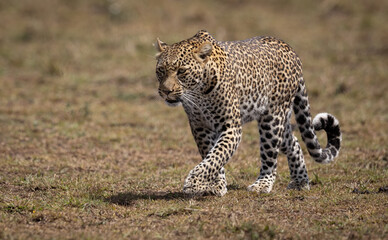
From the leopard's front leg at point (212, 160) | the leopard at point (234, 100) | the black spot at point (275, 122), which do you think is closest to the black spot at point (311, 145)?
the leopard at point (234, 100)

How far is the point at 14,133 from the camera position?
37.7 feet

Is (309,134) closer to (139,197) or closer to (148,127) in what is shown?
(139,197)

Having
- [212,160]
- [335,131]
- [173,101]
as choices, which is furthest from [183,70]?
[335,131]

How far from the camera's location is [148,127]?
499 inches

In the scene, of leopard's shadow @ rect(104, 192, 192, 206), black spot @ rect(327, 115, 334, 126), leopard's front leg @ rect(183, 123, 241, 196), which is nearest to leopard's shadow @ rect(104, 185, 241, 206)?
leopard's shadow @ rect(104, 192, 192, 206)

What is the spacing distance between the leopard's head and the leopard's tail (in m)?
1.92

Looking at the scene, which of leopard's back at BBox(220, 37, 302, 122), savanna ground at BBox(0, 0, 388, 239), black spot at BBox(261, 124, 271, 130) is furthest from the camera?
black spot at BBox(261, 124, 271, 130)

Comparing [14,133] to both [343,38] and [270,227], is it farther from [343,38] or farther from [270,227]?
[343,38]

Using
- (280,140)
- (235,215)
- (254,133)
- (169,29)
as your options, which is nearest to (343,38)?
(169,29)

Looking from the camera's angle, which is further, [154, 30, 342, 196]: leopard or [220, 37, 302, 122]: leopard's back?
[220, 37, 302, 122]: leopard's back

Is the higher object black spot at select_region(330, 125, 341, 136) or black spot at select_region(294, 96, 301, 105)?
black spot at select_region(294, 96, 301, 105)

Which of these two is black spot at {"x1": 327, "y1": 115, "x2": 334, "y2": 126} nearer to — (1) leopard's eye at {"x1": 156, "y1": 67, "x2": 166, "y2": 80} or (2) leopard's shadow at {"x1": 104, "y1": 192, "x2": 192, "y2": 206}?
(2) leopard's shadow at {"x1": 104, "y1": 192, "x2": 192, "y2": 206}

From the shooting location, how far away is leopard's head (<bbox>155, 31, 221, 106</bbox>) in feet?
23.6

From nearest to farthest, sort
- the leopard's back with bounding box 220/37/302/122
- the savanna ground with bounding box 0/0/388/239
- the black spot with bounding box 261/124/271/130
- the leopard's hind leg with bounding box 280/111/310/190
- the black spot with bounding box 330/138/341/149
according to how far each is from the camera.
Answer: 1. the savanna ground with bounding box 0/0/388/239
2. the leopard's back with bounding box 220/37/302/122
3. the black spot with bounding box 261/124/271/130
4. the leopard's hind leg with bounding box 280/111/310/190
5. the black spot with bounding box 330/138/341/149
